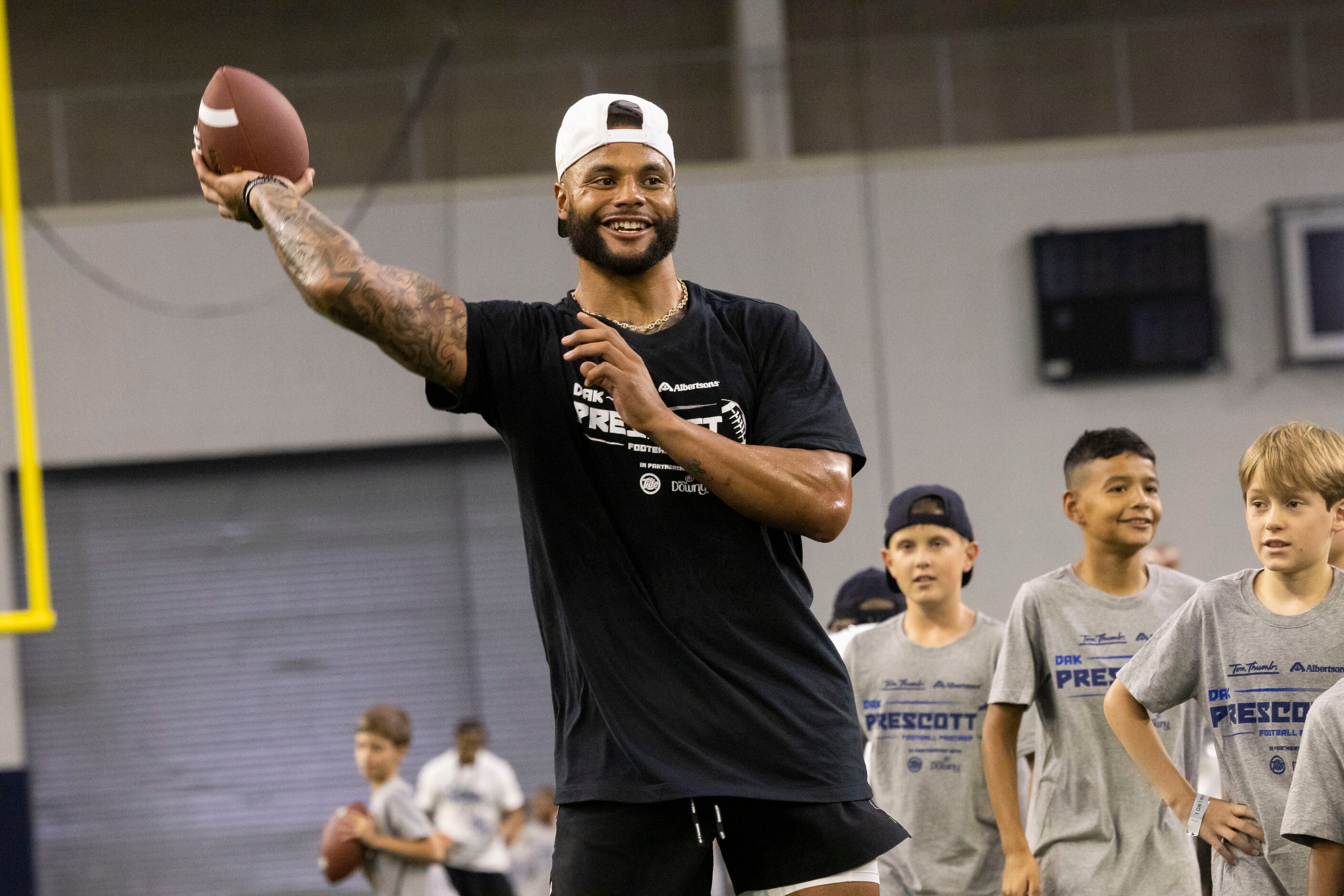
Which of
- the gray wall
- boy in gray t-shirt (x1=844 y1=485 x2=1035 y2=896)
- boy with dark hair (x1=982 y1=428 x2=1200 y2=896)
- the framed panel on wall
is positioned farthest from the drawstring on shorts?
the framed panel on wall

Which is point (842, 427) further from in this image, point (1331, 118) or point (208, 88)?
point (1331, 118)

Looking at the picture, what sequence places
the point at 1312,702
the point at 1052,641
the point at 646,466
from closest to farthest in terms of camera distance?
the point at 646,466 < the point at 1312,702 < the point at 1052,641

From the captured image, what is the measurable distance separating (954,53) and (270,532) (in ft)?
20.0

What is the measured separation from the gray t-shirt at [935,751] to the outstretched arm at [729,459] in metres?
1.87

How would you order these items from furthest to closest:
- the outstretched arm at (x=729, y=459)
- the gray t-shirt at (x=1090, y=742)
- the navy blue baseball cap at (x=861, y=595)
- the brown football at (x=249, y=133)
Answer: the navy blue baseball cap at (x=861, y=595), the gray t-shirt at (x=1090, y=742), the brown football at (x=249, y=133), the outstretched arm at (x=729, y=459)

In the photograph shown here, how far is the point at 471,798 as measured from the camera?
26.6 feet

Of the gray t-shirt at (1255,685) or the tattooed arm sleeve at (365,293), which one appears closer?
the tattooed arm sleeve at (365,293)

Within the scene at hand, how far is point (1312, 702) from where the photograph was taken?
274 centimetres

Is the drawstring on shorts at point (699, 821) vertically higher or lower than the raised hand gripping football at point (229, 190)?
lower

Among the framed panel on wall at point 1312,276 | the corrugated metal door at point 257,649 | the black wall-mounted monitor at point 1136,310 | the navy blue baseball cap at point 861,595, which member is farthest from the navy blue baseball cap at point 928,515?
the framed panel on wall at point 1312,276

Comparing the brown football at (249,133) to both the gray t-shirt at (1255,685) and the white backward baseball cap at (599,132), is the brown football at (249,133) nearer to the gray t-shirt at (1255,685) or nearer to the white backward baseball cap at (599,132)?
the white backward baseball cap at (599,132)

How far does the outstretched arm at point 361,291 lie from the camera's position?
2.00m

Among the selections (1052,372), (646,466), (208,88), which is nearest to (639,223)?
→ (646,466)

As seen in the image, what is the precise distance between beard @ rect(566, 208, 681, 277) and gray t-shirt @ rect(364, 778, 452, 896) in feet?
13.3
